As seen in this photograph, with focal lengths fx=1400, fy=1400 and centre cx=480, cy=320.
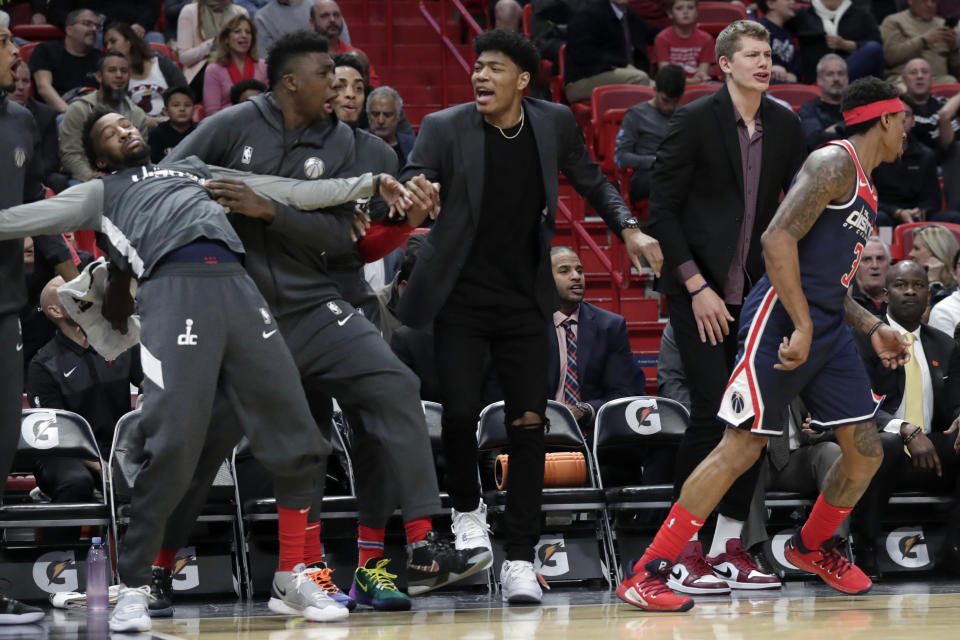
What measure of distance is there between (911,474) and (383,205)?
10.4 ft

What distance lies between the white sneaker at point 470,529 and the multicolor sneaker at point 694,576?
842 millimetres

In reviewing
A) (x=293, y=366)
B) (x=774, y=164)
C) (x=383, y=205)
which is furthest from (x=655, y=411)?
A: (x=293, y=366)

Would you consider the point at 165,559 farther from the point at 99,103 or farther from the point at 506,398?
the point at 99,103

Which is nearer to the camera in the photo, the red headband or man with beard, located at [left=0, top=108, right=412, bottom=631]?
man with beard, located at [left=0, top=108, right=412, bottom=631]

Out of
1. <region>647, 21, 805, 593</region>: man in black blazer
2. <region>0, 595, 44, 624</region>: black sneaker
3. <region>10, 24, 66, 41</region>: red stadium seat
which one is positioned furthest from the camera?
<region>10, 24, 66, 41</region>: red stadium seat

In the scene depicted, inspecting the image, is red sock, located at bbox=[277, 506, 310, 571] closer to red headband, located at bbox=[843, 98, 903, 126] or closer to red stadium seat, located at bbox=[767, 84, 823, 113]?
red headband, located at bbox=[843, 98, 903, 126]

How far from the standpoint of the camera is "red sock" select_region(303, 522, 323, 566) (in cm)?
568

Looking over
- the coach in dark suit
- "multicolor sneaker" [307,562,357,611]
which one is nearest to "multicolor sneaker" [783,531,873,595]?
the coach in dark suit

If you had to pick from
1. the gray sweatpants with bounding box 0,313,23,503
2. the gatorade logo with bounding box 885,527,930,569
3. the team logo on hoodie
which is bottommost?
the gatorade logo with bounding box 885,527,930,569

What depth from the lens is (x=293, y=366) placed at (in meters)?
5.26

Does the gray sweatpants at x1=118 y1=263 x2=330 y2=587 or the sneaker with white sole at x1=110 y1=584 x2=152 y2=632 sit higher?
the gray sweatpants at x1=118 y1=263 x2=330 y2=587

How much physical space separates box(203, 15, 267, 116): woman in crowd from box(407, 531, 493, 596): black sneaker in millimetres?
5976

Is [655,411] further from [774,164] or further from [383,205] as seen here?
[383,205]

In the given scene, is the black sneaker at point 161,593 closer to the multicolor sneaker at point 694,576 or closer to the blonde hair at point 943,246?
the multicolor sneaker at point 694,576
